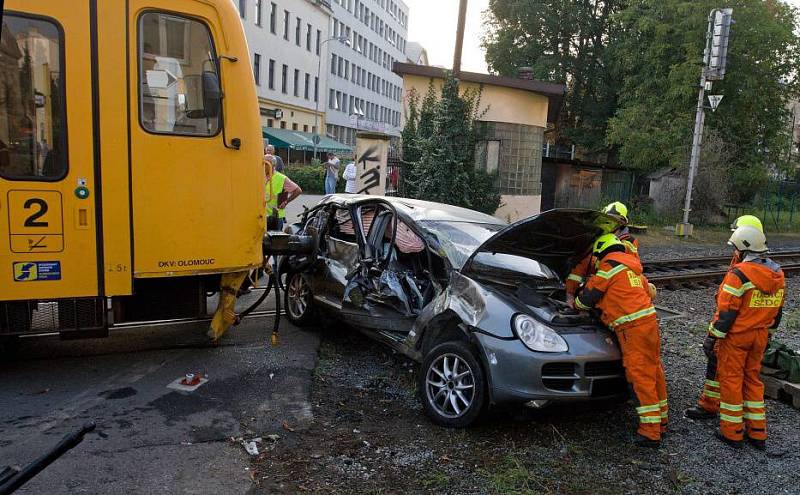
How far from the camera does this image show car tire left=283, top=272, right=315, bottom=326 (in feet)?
23.4

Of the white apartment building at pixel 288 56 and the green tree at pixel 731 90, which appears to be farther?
the white apartment building at pixel 288 56

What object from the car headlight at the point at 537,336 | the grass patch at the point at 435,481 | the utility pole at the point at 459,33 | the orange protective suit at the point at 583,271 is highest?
the utility pole at the point at 459,33

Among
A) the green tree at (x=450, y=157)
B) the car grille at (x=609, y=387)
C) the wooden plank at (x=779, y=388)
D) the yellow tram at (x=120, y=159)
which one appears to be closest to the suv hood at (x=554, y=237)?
the car grille at (x=609, y=387)

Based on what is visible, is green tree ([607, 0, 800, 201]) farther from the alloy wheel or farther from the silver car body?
the alloy wheel

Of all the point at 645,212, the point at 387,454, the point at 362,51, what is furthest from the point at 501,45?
the point at 387,454

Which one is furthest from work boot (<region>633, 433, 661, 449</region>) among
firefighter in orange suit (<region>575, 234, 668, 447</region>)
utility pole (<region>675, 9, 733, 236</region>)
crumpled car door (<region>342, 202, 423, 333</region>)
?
utility pole (<region>675, 9, 733, 236</region>)

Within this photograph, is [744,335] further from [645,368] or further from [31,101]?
[31,101]

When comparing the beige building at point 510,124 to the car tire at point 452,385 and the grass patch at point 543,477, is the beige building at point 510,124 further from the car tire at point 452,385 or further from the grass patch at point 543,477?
the grass patch at point 543,477

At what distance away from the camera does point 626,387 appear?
474cm

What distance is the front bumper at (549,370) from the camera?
437cm

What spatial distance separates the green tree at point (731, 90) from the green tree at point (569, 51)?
8.51 m

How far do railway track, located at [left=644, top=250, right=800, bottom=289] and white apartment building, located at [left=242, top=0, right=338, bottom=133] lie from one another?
33.2 meters

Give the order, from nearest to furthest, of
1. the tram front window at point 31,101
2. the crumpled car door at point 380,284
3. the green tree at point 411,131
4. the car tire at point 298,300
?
the tram front window at point 31,101, the crumpled car door at point 380,284, the car tire at point 298,300, the green tree at point 411,131

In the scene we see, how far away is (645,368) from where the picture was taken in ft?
15.0
